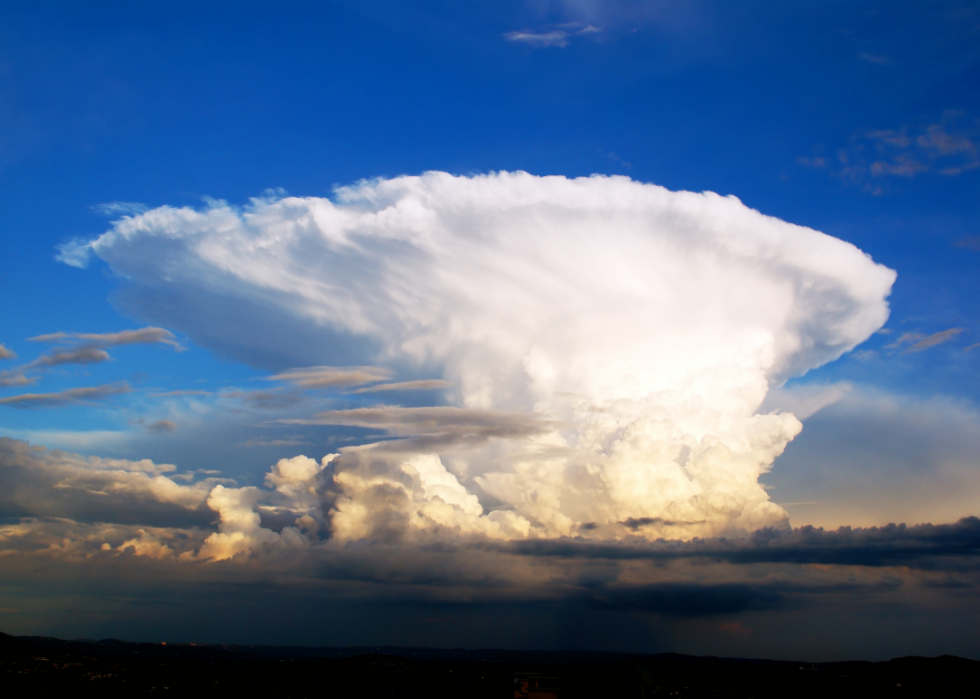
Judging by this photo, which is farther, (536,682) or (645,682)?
(536,682)

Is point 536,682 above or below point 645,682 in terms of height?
below

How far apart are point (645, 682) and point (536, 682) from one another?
54041 mm

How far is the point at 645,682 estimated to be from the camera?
187 ft

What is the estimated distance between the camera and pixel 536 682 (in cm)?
10481
